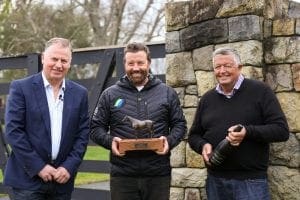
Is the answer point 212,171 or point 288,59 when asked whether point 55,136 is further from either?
point 288,59

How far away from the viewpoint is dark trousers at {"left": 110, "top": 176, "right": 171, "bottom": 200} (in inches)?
146

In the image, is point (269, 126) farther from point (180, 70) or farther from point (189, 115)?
point (180, 70)

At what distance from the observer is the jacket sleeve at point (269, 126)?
3.54 meters

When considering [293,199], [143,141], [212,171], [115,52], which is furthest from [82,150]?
[115,52]

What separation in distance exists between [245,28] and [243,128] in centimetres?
112

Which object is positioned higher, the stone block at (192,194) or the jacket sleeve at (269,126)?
the jacket sleeve at (269,126)

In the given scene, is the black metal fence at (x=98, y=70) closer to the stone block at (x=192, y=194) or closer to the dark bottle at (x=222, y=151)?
the stone block at (x=192, y=194)

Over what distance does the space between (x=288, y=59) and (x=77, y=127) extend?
1.69 m

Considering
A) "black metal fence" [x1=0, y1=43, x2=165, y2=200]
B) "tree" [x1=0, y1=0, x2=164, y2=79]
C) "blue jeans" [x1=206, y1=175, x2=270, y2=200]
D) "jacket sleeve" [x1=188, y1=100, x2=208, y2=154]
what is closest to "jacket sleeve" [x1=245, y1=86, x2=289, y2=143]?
"blue jeans" [x1=206, y1=175, x2=270, y2=200]

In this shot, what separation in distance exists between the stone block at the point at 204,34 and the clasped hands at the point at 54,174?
64.8 inches

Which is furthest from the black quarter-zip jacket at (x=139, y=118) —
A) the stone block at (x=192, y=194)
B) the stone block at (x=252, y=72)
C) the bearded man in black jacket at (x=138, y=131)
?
the stone block at (x=192, y=194)

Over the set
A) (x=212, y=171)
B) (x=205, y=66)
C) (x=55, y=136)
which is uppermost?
(x=205, y=66)

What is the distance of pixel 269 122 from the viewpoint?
11.8ft

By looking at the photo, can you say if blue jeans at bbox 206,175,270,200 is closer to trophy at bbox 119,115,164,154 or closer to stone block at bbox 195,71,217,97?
trophy at bbox 119,115,164,154
